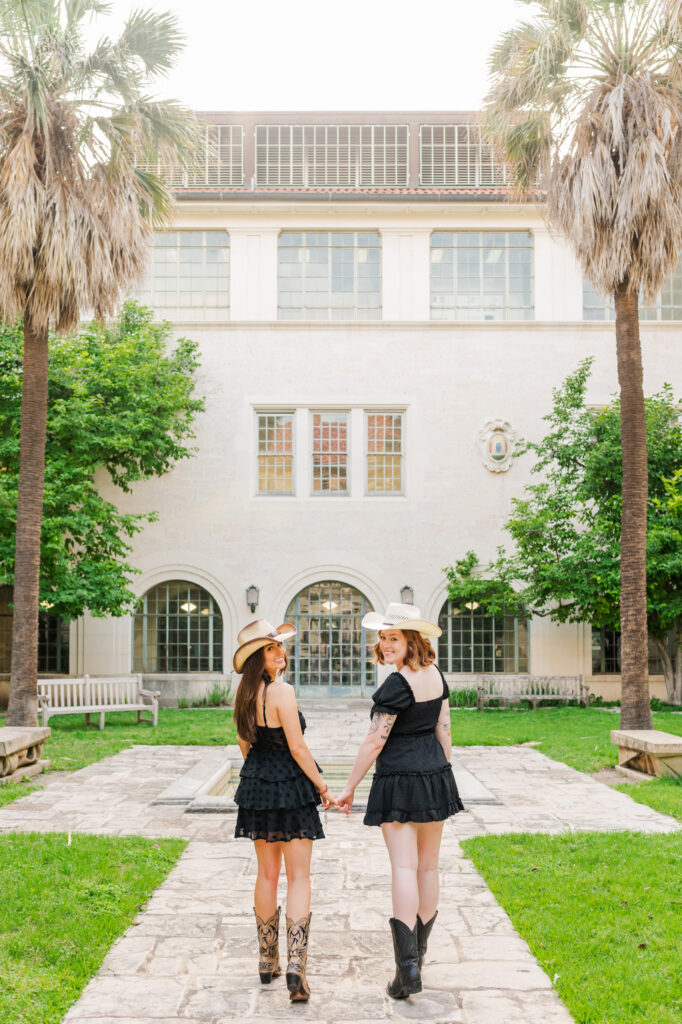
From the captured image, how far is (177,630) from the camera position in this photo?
2261 cm

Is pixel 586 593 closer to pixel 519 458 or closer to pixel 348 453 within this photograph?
pixel 519 458

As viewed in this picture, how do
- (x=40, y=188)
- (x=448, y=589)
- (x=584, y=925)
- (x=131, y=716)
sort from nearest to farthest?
(x=584, y=925) < (x=40, y=188) < (x=131, y=716) < (x=448, y=589)

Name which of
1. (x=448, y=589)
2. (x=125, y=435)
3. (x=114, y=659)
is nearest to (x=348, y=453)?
(x=448, y=589)

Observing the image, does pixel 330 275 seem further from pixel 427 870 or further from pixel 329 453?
pixel 427 870

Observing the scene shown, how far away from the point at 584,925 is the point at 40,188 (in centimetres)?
1110

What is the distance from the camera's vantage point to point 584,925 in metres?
5.86

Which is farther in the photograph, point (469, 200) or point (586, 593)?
point (469, 200)

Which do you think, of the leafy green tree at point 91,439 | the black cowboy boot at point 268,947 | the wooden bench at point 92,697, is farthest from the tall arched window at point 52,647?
the black cowboy boot at point 268,947

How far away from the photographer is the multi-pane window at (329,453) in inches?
901

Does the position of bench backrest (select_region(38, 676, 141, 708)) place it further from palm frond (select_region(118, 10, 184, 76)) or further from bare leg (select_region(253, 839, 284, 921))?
bare leg (select_region(253, 839, 284, 921))

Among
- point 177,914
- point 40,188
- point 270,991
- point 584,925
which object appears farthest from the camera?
point 40,188

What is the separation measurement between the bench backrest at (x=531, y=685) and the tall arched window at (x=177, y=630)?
6275mm

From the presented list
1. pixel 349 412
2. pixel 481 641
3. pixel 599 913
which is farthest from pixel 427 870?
pixel 349 412

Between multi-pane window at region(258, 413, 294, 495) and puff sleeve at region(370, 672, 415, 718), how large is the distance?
17.9m
